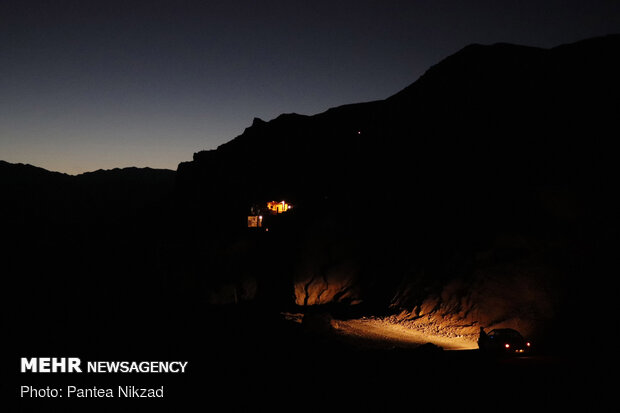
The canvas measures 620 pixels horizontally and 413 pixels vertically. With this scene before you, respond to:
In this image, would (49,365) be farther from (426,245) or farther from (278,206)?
(278,206)

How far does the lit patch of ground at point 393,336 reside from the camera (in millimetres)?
22052

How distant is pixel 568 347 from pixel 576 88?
21.8m

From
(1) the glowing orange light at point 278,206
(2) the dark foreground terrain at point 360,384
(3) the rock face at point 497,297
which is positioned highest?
(1) the glowing orange light at point 278,206

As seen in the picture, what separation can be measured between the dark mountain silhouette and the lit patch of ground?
1.42m

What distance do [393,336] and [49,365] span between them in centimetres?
1857

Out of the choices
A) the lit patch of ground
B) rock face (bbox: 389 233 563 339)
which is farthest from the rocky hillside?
the lit patch of ground

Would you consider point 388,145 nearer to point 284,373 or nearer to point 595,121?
point 595,121

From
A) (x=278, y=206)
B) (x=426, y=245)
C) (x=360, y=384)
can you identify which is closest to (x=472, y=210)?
(x=426, y=245)

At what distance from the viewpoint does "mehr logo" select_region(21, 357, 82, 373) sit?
11203mm

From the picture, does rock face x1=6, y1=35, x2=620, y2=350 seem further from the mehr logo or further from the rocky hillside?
the mehr logo

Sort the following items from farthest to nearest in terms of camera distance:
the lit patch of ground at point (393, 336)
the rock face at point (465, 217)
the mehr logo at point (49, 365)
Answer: the rock face at point (465, 217) → the lit patch of ground at point (393, 336) → the mehr logo at point (49, 365)

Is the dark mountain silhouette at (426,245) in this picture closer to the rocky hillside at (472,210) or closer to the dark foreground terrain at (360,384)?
the rocky hillside at (472,210)

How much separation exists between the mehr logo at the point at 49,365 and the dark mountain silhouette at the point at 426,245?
6.97ft

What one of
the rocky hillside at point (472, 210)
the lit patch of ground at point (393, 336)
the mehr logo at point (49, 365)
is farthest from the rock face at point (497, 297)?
the mehr logo at point (49, 365)
